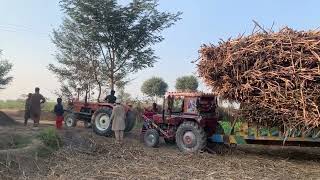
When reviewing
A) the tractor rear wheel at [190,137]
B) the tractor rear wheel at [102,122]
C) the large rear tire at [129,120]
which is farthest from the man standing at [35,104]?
the tractor rear wheel at [190,137]

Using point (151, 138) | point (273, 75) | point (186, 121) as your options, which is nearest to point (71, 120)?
point (151, 138)

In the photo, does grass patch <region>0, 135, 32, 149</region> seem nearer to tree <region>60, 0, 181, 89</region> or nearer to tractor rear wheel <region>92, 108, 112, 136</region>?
tractor rear wheel <region>92, 108, 112, 136</region>

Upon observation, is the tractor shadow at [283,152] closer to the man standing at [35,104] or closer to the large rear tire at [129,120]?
the large rear tire at [129,120]

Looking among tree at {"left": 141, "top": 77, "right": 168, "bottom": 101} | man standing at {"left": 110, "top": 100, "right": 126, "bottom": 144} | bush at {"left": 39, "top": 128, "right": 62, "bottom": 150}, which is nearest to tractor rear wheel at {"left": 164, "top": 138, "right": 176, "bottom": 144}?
man standing at {"left": 110, "top": 100, "right": 126, "bottom": 144}

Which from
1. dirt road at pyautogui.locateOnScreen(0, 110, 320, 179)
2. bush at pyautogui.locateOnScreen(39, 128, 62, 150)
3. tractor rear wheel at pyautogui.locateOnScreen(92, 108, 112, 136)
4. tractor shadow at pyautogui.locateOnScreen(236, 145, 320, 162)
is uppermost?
tractor rear wheel at pyautogui.locateOnScreen(92, 108, 112, 136)

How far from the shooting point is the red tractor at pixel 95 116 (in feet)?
56.7

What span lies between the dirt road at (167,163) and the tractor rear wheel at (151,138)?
0.28m

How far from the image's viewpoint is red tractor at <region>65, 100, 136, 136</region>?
680 inches

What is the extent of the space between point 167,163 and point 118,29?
15431 millimetres

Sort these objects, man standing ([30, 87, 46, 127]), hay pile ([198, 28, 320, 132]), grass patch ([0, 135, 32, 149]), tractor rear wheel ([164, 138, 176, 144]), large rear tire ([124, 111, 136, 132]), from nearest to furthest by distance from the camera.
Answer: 1. hay pile ([198, 28, 320, 132])
2. grass patch ([0, 135, 32, 149])
3. tractor rear wheel ([164, 138, 176, 144])
4. man standing ([30, 87, 46, 127])
5. large rear tire ([124, 111, 136, 132])

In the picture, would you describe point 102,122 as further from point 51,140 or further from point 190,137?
point 51,140

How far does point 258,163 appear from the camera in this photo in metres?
11.8

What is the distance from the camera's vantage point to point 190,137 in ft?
45.4

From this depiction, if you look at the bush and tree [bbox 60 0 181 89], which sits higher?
tree [bbox 60 0 181 89]
